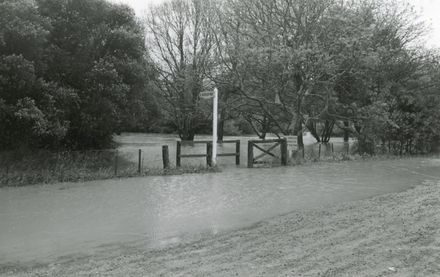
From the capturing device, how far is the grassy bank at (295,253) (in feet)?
20.1

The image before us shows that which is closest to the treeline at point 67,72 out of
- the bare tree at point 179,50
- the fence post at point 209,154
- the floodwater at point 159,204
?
the floodwater at point 159,204

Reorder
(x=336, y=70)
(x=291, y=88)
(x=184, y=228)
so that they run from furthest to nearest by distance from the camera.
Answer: (x=291, y=88)
(x=336, y=70)
(x=184, y=228)

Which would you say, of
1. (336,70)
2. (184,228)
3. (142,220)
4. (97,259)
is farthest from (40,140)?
(336,70)

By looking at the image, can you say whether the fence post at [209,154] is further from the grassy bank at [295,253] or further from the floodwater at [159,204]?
the grassy bank at [295,253]

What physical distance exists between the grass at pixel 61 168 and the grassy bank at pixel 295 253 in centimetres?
883

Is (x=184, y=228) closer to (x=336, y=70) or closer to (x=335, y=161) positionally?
(x=335, y=161)

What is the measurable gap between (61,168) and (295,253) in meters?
11.6

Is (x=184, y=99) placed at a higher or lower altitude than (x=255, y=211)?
Result: higher

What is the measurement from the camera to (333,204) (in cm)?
1163

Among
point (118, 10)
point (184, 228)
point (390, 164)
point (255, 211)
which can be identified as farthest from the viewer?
point (390, 164)

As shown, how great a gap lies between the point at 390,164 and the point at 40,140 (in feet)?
54.1

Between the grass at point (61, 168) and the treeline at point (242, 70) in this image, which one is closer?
the grass at point (61, 168)

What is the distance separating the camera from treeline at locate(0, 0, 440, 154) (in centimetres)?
1745

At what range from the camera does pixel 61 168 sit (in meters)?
16.4
